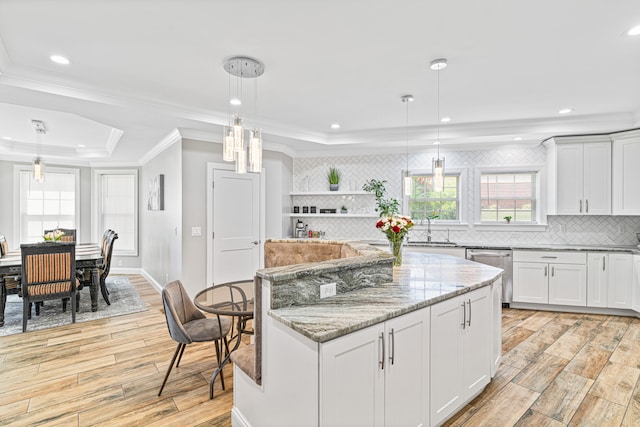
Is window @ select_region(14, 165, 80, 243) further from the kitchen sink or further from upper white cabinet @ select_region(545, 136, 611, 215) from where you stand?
upper white cabinet @ select_region(545, 136, 611, 215)

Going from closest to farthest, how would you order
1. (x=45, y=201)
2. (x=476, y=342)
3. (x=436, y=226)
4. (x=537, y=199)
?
1. (x=476, y=342)
2. (x=537, y=199)
3. (x=436, y=226)
4. (x=45, y=201)

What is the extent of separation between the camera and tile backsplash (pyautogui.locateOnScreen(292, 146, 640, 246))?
498cm

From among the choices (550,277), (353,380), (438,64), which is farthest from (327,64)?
(550,277)

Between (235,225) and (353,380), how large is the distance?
3855 mm

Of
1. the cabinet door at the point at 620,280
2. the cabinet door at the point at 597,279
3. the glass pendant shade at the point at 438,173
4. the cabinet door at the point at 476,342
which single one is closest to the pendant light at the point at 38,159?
the glass pendant shade at the point at 438,173

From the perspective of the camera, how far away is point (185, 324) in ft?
9.11

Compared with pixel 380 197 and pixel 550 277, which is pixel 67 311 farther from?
pixel 550 277

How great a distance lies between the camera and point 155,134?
4.76 m

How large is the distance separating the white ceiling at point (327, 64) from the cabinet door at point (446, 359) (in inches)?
76.4

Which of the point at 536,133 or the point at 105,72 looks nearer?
the point at 105,72

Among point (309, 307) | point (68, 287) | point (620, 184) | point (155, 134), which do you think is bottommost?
point (68, 287)

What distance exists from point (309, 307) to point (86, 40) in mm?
2569

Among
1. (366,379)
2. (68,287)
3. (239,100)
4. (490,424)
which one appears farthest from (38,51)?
(490,424)

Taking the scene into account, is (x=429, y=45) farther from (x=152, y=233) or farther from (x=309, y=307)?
(x=152, y=233)
